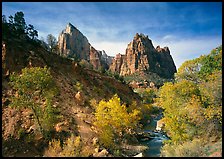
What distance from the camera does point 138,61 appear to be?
185 meters

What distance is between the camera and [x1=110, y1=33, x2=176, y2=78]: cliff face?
591ft

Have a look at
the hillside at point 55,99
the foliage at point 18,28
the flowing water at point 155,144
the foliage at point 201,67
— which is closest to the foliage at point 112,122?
the hillside at point 55,99

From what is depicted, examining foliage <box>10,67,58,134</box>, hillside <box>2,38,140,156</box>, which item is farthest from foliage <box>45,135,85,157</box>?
foliage <box>10,67,58,134</box>

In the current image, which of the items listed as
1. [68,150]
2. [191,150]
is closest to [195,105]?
[191,150]

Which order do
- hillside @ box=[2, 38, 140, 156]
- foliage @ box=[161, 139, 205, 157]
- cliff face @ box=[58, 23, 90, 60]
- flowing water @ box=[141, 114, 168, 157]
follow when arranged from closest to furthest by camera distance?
1. foliage @ box=[161, 139, 205, 157]
2. hillside @ box=[2, 38, 140, 156]
3. flowing water @ box=[141, 114, 168, 157]
4. cliff face @ box=[58, 23, 90, 60]

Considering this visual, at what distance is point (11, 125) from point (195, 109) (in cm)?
2053

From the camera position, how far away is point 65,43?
153250 mm

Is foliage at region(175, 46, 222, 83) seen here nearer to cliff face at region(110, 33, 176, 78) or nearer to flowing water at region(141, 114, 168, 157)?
flowing water at region(141, 114, 168, 157)

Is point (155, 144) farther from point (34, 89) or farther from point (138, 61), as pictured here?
point (138, 61)

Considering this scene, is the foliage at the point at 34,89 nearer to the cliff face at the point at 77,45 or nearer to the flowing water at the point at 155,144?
the flowing water at the point at 155,144

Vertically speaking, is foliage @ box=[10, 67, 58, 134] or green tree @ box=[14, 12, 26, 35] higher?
green tree @ box=[14, 12, 26, 35]

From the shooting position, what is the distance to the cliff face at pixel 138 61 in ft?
591

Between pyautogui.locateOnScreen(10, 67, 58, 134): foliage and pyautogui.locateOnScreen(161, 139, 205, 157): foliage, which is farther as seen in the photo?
pyautogui.locateOnScreen(10, 67, 58, 134): foliage

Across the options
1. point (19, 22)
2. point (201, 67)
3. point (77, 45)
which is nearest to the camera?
point (201, 67)
